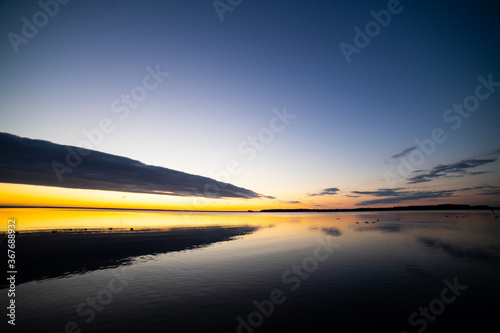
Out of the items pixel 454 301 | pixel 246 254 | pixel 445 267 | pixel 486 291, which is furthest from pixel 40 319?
pixel 445 267

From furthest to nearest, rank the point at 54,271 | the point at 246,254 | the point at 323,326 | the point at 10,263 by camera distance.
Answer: the point at 246,254
the point at 10,263
the point at 54,271
the point at 323,326

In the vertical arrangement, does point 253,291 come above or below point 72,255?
below

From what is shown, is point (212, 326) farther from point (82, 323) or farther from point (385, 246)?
point (385, 246)

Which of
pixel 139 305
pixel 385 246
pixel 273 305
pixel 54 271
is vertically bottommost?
pixel 385 246

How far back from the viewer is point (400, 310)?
1453 cm

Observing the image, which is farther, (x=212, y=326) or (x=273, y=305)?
(x=273, y=305)

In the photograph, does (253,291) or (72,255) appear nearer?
(253,291)

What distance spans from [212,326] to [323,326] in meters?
6.46

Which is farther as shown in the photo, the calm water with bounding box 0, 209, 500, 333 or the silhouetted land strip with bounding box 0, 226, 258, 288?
the silhouetted land strip with bounding box 0, 226, 258, 288

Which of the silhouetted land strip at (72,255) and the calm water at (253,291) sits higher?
the silhouetted land strip at (72,255)

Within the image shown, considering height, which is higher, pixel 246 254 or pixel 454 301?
pixel 246 254

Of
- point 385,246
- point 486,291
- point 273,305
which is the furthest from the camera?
point 385,246

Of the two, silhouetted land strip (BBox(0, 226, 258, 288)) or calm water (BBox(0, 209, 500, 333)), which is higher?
silhouetted land strip (BBox(0, 226, 258, 288))

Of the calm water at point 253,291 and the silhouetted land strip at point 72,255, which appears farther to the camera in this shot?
the silhouetted land strip at point 72,255
